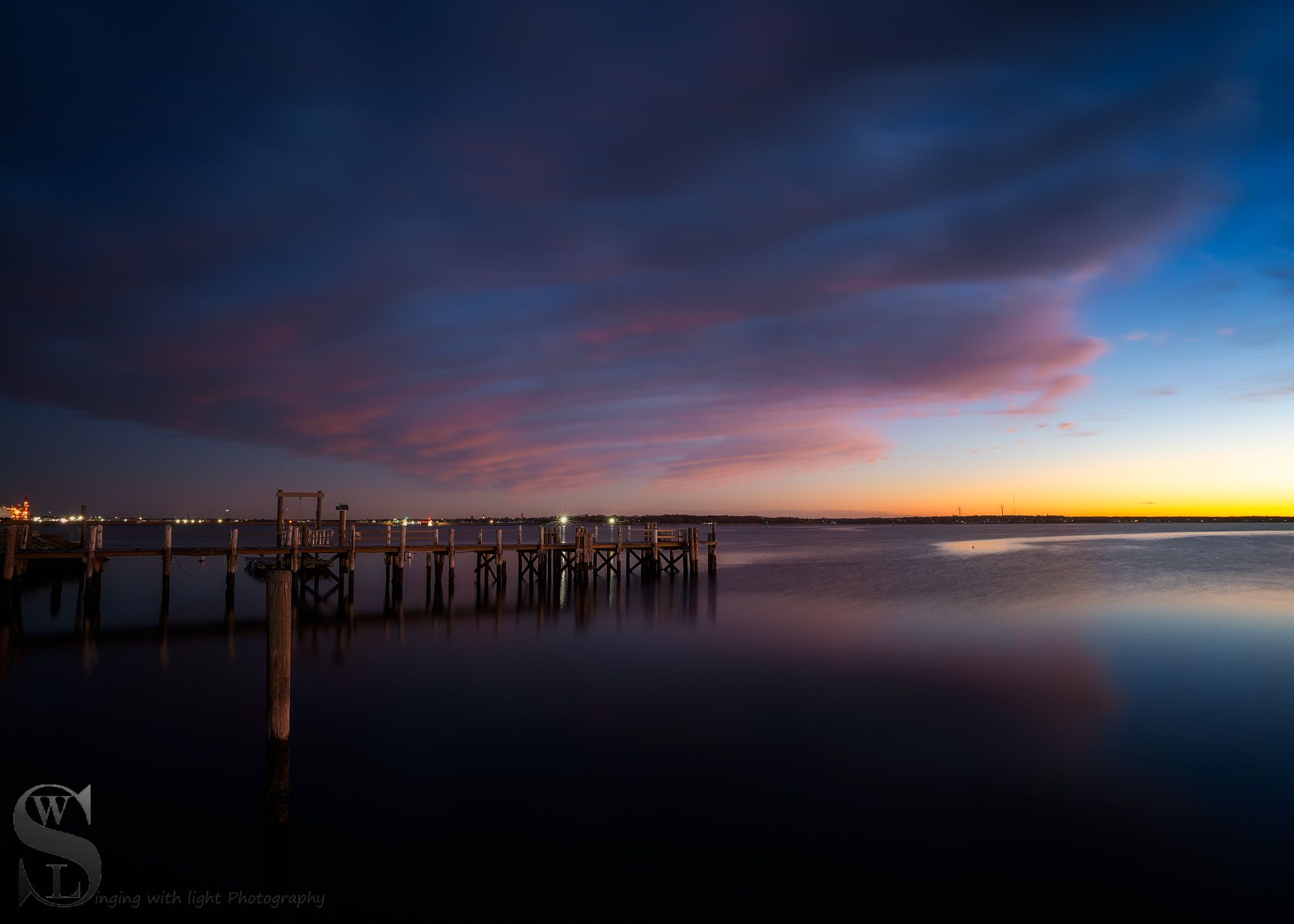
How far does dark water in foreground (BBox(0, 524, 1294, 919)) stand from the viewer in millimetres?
7906

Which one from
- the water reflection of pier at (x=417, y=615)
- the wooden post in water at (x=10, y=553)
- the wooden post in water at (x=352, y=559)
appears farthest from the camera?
the wooden post in water at (x=352, y=559)

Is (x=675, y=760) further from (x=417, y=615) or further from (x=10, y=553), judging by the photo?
(x=10, y=553)

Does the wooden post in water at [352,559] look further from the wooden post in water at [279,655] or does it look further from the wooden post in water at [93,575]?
the wooden post in water at [279,655]

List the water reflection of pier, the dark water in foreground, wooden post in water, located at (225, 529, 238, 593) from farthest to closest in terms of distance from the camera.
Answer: wooden post in water, located at (225, 529, 238, 593) → the water reflection of pier → the dark water in foreground

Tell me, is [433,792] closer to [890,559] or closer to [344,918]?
[344,918]

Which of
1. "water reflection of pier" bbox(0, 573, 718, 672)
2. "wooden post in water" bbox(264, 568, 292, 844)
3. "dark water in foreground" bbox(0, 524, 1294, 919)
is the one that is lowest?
"dark water in foreground" bbox(0, 524, 1294, 919)

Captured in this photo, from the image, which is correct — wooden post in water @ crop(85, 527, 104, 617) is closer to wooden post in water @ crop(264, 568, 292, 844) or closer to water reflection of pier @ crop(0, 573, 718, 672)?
water reflection of pier @ crop(0, 573, 718, 672)

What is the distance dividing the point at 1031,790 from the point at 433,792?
28.7 feet

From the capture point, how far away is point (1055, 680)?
17.3 meters

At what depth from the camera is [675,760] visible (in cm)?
1159

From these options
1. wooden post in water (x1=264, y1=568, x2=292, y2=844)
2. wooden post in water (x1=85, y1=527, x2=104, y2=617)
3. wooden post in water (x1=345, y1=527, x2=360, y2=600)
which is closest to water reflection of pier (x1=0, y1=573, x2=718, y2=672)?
wooden post in water (x1=85, y1=527, x2=104, y2=617)

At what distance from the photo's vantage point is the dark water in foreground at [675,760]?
791 centimetres

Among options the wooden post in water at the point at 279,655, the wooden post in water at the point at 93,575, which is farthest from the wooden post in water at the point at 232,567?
the wooden post in water at the point at 279,655

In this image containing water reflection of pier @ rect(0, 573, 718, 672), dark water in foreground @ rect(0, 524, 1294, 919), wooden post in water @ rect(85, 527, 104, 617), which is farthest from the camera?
wooden post in water @ rect(85, 527, 104, 617)
